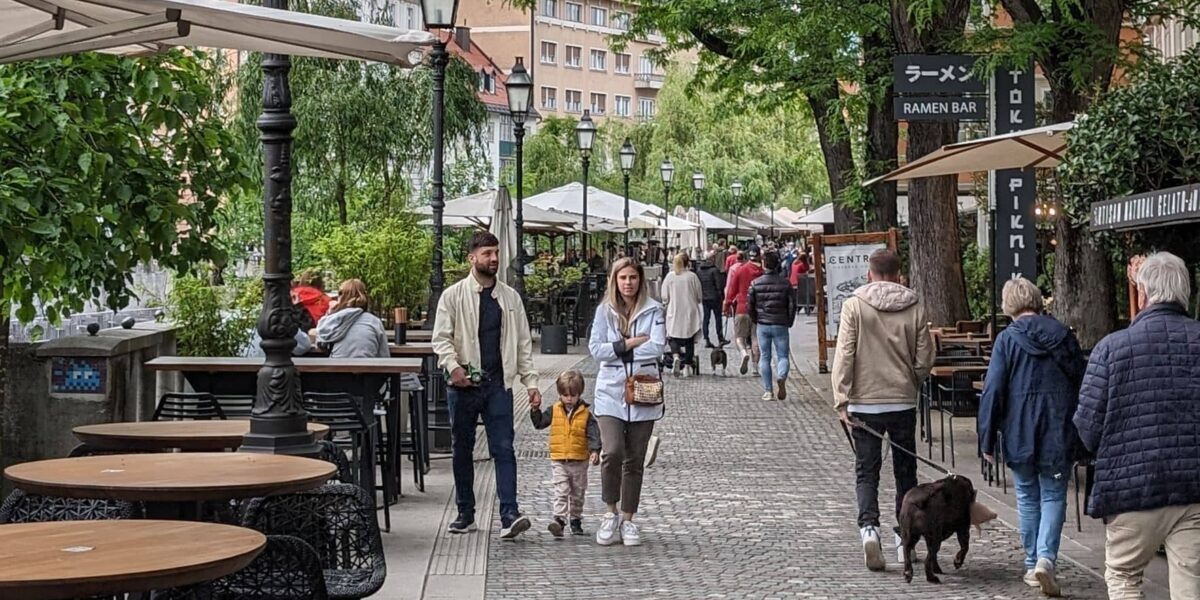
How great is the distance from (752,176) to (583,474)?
6662 centimetres

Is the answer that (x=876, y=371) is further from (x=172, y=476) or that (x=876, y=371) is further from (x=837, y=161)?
(x=837, y=161)

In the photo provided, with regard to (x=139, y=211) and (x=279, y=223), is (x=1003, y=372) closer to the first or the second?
(x=279, y=223)

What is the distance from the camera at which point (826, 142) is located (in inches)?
1051

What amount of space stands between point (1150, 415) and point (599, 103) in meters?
113

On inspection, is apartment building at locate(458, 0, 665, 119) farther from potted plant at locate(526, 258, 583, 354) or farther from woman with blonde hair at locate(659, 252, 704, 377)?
woman with blonde hair at locate(659, 252, 704, 377)

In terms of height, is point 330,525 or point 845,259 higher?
point 845,259

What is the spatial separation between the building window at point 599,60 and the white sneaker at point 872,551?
10912 centimetres

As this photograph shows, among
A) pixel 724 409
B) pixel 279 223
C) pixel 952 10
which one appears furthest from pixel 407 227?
pixel 279 223

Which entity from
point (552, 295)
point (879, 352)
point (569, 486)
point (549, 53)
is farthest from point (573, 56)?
point (879, 352)

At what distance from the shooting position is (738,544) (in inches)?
432

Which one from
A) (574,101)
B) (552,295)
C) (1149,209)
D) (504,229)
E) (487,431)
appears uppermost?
(574,101)


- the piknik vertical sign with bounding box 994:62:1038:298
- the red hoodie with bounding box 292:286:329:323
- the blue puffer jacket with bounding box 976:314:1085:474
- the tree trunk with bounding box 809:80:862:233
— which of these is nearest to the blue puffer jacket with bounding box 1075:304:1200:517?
the blue puffer jacket with bounding box 976:314:1085:474

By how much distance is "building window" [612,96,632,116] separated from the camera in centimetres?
12062

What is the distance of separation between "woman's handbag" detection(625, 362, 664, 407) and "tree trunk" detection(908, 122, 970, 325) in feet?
37.6
